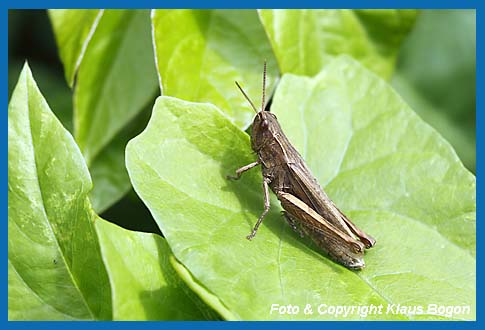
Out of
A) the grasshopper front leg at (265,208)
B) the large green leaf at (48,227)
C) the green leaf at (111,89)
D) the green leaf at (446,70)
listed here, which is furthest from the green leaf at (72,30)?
the green leaf at (446,70)

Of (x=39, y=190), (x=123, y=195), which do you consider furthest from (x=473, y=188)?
(x=39, y=190)

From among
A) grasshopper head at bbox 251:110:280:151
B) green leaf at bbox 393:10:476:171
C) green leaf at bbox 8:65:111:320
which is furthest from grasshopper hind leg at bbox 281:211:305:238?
green leaf at bbox 393:10:476:171

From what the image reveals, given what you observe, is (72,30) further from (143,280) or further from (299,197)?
(143,280)

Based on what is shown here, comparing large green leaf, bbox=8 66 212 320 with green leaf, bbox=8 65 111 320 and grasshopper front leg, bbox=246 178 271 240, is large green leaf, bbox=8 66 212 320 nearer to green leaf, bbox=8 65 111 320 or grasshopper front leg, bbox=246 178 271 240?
green leaf, bbox=8 65 111 320

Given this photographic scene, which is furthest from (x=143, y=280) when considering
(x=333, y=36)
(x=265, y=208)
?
(x=333, y=36)

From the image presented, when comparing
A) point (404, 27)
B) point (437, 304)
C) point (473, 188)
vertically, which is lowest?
point (437, 304)

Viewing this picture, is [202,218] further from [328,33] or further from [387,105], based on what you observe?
[328,33]
